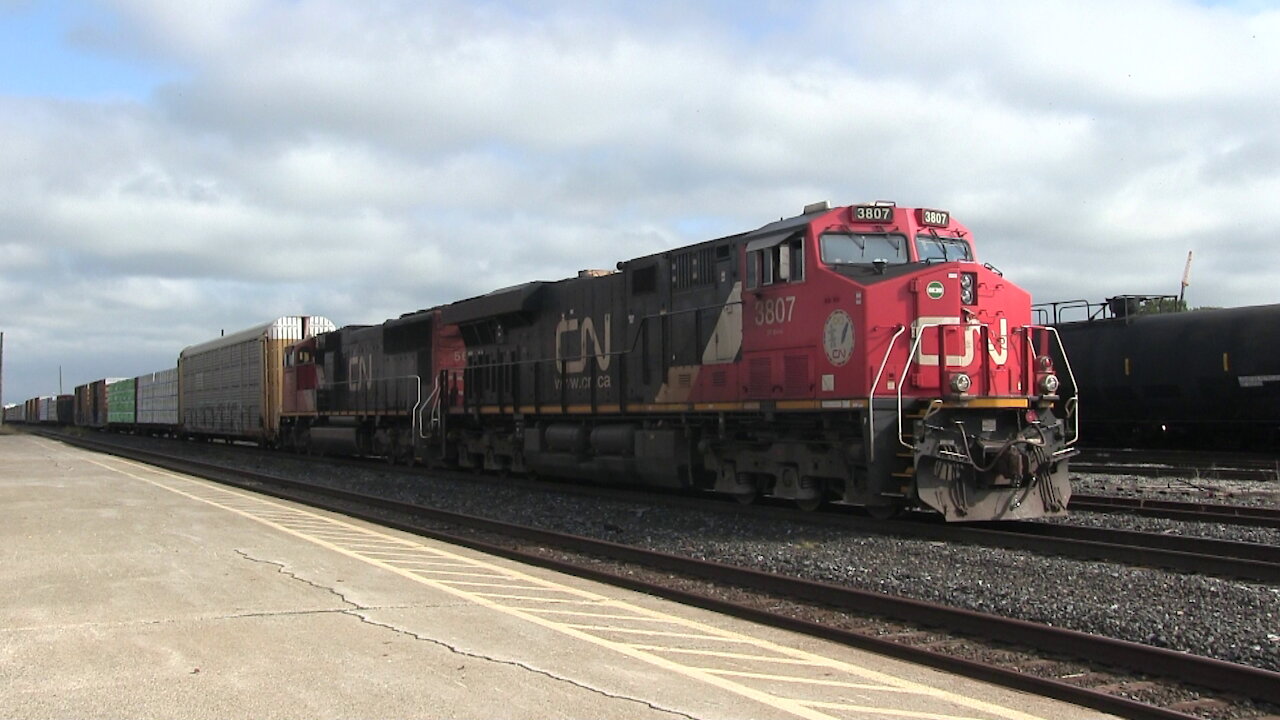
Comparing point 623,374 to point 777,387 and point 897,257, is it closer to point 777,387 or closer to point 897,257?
point 777,387

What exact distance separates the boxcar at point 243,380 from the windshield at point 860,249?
24.8m

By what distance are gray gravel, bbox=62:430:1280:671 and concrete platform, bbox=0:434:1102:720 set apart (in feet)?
5.48

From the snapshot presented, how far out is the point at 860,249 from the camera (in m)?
12.0

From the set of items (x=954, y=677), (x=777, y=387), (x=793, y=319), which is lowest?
(x=954, y=677)

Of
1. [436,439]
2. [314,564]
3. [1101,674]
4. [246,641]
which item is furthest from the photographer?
[436,439]

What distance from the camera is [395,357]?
24328 millimetres

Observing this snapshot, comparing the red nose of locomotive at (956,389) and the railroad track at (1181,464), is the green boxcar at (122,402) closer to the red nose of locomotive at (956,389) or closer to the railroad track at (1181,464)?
the railroad track at (1181,464)

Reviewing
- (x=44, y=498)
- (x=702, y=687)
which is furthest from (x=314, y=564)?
(x=44, y=498)

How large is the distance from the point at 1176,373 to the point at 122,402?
53597 mm

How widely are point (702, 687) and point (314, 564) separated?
5416 mm

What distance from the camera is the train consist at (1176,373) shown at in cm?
2009

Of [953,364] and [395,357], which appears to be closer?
[953,364]

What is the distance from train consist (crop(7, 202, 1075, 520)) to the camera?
36.3ft

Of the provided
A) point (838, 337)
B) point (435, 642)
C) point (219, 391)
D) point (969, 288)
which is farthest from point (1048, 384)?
point (219, 391)
